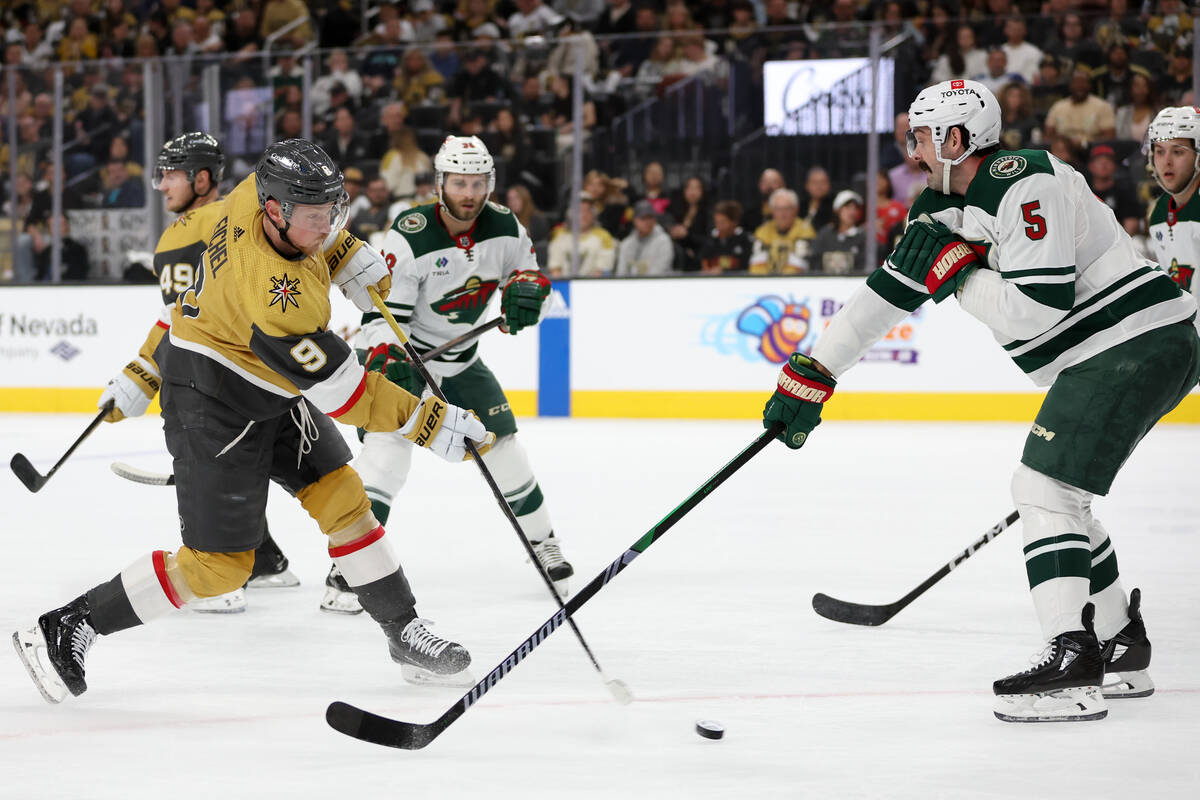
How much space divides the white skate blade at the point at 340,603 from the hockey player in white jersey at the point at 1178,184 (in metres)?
2.27

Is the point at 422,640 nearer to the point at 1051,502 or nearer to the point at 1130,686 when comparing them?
the point at 1051,502

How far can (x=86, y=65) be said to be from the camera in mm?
9523

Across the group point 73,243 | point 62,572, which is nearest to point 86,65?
point 73,243

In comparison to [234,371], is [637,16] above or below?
above

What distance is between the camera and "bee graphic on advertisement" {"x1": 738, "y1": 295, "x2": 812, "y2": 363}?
854 cm

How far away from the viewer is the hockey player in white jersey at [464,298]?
3.84 m

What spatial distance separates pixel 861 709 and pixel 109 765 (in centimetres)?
131

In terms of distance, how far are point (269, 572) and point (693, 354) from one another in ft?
16.9

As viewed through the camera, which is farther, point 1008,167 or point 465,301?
point 465,301

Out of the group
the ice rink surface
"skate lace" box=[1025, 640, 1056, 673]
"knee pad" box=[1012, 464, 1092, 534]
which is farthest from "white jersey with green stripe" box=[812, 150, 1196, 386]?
the ice rink surface

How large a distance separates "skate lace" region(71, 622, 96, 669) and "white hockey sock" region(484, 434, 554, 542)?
142 centimetres

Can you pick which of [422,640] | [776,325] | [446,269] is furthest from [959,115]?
[776,325]

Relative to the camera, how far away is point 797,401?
2.82m

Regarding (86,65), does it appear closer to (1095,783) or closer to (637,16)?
(637,16)
